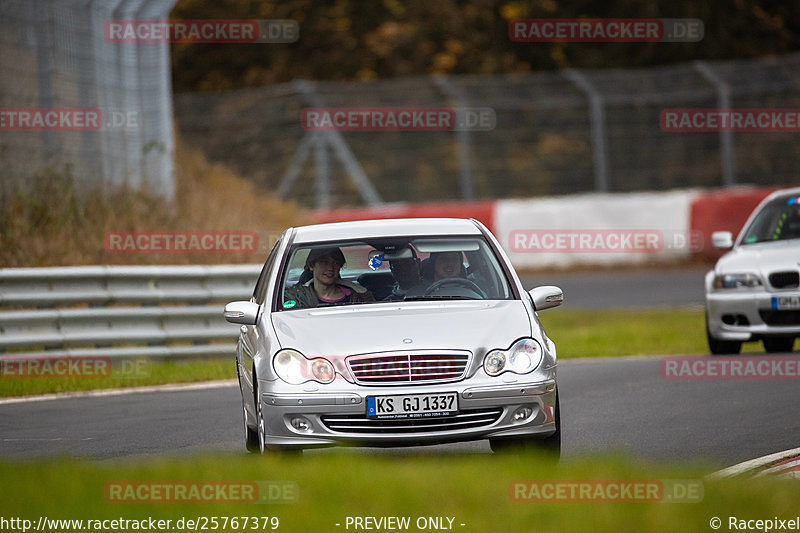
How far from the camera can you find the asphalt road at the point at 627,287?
2106 cm

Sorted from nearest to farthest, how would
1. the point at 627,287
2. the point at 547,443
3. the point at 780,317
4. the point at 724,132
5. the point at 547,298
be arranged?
the point at 547,443, the point at 547,298, the point at 780,317, the point at 627,287, the point at 724,132

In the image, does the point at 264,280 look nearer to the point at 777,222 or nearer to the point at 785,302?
the point at 785,302

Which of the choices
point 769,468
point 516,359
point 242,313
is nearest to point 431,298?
point 516,359

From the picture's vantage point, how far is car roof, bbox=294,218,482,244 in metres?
9.48

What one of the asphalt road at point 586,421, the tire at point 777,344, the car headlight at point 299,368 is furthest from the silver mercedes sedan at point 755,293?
the car headlight at point 299,368

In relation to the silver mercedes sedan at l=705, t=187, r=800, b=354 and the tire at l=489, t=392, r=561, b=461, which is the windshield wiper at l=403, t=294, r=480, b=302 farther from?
the silver mercedes sedan at l=705, t=187, r=800, b=354

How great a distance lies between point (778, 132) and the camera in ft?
90.0

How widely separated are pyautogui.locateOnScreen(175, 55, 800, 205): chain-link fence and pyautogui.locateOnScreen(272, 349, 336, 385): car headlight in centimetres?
1876

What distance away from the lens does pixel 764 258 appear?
14.2m

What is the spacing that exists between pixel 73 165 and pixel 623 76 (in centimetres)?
1186

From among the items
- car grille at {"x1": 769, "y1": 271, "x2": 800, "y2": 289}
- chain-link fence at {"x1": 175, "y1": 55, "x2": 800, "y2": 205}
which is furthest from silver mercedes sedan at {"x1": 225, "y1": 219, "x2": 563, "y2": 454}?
chain-link fence at {"x1": 175, "y1": 55, "x2": 800, "y2": 205}

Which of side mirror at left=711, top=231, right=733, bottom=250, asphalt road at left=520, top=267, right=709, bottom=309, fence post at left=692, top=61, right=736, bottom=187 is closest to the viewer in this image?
side mirror at left=711, top=231, right=733, bottom=250

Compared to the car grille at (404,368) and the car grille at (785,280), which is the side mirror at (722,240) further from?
the car grille at (404,368)

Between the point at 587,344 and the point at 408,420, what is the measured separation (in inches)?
341
